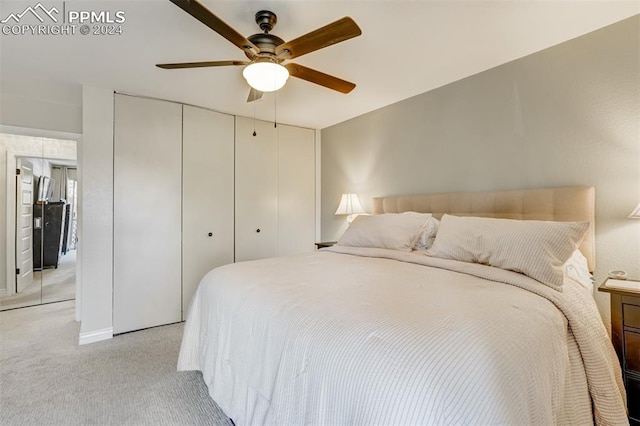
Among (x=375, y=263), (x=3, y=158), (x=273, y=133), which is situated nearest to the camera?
(x=375, y=263)

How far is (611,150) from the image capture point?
6.28 feet

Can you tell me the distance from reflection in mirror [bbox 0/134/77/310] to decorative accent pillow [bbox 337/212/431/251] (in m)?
3.70

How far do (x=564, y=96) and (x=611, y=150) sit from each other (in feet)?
1.61

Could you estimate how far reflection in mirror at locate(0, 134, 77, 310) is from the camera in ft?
12.1

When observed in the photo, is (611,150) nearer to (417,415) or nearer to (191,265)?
(417,415)

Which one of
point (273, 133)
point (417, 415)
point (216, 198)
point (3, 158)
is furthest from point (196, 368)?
point (3, 158)

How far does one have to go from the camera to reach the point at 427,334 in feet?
2.98

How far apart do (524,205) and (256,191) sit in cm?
284

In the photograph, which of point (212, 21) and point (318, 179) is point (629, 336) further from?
point (318, 179)

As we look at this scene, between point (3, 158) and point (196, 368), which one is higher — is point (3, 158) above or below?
above

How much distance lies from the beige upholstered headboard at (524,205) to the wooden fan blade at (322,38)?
5.71 feet

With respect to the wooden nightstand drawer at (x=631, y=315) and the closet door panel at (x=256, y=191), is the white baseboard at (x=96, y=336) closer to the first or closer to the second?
the closet door panel at (x=256, y=191)

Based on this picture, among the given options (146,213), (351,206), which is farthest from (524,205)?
(146,213)

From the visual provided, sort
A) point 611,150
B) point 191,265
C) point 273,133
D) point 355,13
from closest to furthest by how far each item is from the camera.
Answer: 1. point 355,13
2. point 611,150
3. point 191,265
4. point 273,133
